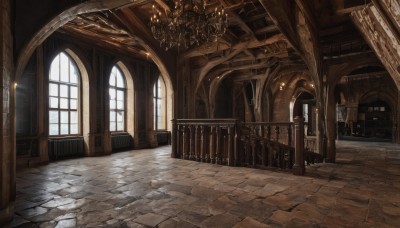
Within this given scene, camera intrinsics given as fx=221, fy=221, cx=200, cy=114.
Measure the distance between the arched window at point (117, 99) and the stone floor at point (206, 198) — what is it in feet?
13.0

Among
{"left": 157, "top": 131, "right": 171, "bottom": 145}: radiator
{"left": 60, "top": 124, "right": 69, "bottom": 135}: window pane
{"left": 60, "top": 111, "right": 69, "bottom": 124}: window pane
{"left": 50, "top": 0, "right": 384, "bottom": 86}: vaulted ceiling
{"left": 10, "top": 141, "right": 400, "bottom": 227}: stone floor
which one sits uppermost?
{"left": 50, "top": 0, "right": 384, "bottom": 86}: vaulted ceiling

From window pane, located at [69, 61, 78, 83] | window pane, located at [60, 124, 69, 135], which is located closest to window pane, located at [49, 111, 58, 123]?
window pane, located at [60, 124, 69, 135]

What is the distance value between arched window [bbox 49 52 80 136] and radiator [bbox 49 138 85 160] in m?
0.41

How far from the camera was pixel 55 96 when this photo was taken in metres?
6.99

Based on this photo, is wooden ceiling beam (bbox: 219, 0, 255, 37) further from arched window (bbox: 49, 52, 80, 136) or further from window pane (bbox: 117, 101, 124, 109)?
window pane (bbox: 117, 101, 124, 109)

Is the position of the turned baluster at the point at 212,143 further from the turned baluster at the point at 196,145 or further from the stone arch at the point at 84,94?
the stone arch at the point at 84,94

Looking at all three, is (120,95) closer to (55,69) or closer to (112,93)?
(112,93)

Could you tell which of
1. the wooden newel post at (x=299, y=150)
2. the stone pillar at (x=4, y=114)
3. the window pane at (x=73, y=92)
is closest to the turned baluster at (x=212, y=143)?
the wooden newel post at (x=299, y=150)

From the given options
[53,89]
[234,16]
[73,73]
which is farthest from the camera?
[73,73]

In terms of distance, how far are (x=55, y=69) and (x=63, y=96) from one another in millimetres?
877

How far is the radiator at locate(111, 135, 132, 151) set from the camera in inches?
332

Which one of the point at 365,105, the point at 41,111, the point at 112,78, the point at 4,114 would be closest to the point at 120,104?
the point at 112,78

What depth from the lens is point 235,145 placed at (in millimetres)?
5441

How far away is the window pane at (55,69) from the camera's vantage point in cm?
688
